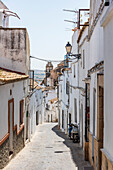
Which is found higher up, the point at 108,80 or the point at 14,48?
the point at 14,48

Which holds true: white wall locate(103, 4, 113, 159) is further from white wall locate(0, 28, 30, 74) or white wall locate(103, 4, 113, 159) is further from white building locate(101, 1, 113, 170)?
white wall locate(0, 28, 30, 74)

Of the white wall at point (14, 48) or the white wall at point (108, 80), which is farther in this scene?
the white wall at point (14, 48)

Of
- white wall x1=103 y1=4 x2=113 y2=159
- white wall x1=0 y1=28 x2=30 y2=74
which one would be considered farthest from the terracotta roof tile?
white wall x1=0 y1=28 x2=30 y2=74

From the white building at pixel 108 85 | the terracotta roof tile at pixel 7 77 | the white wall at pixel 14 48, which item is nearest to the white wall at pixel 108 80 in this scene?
the white building at pixel 108 85

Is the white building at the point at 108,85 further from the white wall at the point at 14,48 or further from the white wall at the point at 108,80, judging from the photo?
the white wall at the point at 14,48

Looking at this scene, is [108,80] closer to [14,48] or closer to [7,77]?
[7,77]

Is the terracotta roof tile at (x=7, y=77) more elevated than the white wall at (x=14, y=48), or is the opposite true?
the white wall at (x=14, y=48)

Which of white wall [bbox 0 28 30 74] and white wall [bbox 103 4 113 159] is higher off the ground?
white wall [bbox 0 28 30 74]

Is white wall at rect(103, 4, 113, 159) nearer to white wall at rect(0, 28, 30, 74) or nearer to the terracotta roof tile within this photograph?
the terracotta roof tile

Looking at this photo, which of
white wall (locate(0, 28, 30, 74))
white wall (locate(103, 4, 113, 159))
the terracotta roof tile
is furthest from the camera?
white wall (locate(0, 28, 30, 74))

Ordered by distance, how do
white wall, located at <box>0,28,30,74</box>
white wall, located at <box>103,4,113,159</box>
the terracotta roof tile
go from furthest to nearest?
white wall, located at <box>0,28,30,74</box>
the terracotta roof tile
white wall, located at <box>103,4,113,159</box>

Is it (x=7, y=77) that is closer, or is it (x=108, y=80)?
(x=108, y=80)

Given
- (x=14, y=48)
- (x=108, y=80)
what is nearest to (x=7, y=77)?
(x=108, y=80)

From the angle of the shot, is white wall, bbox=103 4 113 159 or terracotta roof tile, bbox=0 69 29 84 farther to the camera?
terracotta roof tile, bbox=0 69 29 84
